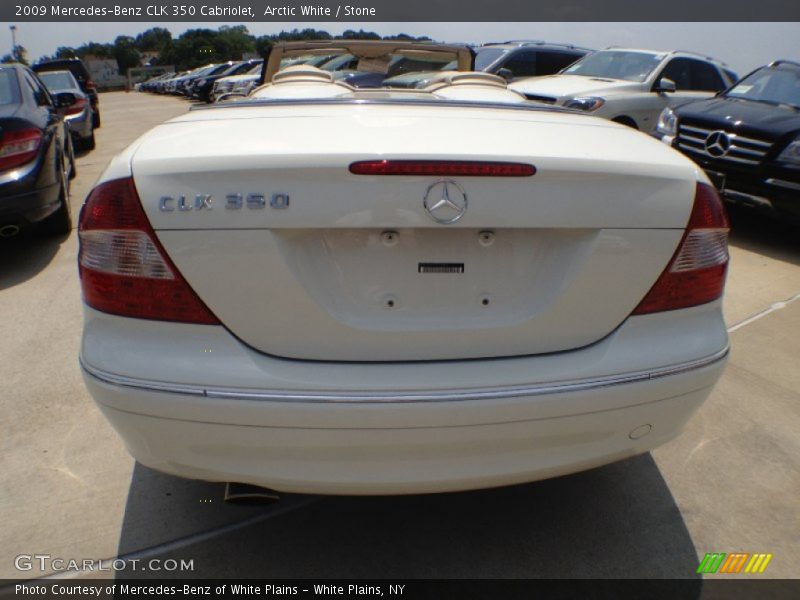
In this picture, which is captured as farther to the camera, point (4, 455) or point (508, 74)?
point (508, 74)

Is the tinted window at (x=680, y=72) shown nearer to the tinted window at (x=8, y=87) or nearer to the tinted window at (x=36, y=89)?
the tinted window at (x=36, y=89)

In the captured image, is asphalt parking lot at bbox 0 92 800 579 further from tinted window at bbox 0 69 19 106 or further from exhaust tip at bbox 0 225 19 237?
tinted window at bbox 0 69 19 106

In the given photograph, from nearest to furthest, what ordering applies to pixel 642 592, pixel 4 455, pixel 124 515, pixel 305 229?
pixel 305 229 < pixel 642 592 < pixel 124 515 < pixel 4 455

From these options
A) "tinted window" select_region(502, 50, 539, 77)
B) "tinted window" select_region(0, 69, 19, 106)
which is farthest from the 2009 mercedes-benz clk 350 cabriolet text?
"tinted window" select_region(502, 50, 539, 77)

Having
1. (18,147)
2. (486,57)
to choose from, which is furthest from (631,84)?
(18,147)

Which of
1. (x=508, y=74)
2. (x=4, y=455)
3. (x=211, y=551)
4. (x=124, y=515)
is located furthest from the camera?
(x=508, y=74)

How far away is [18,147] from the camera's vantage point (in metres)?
5.01

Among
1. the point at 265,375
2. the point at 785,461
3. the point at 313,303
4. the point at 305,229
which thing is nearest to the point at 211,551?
the point at 265,375

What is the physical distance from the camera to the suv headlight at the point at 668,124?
677 cm

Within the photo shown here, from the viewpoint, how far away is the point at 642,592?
2100 millimetres

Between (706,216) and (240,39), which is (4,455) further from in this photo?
(240,39)

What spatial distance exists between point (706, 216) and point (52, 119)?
5.93m

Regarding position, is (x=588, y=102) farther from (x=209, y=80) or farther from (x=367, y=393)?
(x=209, y=80)

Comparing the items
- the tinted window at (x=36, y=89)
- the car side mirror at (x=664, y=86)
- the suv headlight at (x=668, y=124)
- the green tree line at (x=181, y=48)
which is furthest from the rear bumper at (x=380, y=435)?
the green tree line at (x=181, y=48)
